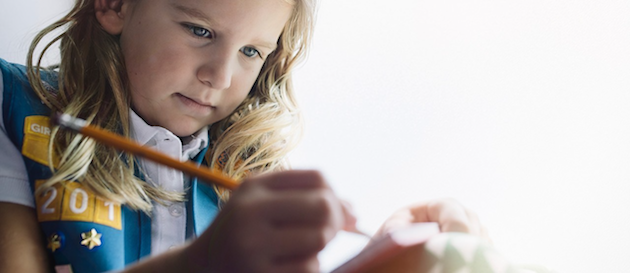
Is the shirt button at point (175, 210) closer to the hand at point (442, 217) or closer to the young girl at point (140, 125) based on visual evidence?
the young girl at point (140, 125)

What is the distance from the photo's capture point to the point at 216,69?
48 cm

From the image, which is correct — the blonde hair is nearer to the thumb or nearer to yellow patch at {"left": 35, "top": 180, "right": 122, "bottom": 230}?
yellow patch at {"left": 35, "top": 180, "right": 122, "bottom": 230}

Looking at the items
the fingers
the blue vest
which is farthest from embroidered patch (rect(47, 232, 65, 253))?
the fingers

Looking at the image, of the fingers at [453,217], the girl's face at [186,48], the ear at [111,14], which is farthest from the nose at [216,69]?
the fingers at [453,217]

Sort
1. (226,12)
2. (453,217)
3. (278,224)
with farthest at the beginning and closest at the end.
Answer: (226,12) → (453,217) → (278,224)

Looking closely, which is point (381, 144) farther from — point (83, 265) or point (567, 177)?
point (83, 265)

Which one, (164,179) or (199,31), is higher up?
(199,31)

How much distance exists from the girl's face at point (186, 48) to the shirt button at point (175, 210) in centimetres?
8

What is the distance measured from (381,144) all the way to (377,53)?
0.10 meters

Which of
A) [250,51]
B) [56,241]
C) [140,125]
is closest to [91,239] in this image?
[56,241]

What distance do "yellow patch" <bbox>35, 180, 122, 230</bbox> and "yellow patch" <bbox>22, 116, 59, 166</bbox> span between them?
0.08 ft

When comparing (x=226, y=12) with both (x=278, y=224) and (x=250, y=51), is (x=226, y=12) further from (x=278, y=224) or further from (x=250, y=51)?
(x=278, y=224)

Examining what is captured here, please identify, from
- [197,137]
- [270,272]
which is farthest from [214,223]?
[197,137]

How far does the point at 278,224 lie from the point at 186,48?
301 millimetres
